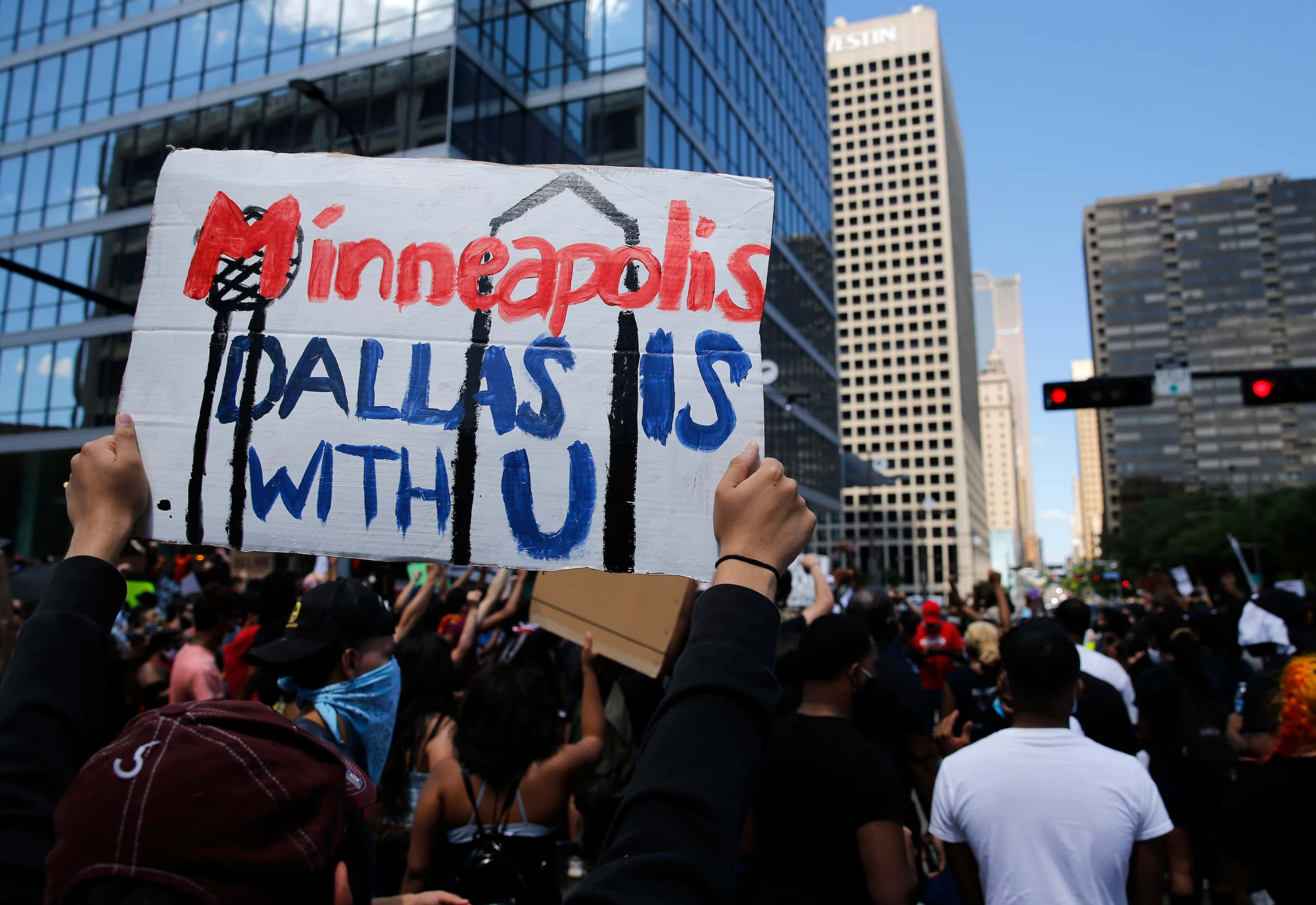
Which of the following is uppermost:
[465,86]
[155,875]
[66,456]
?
[465,86]

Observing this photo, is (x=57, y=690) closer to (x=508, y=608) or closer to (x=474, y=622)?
(x=474, y=622)

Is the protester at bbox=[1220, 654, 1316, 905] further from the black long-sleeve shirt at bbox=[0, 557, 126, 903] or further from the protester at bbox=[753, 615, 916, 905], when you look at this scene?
the black long-sleeve shirt at bbox=[0, 557, 126, 903]

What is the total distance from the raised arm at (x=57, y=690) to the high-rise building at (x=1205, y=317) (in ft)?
507

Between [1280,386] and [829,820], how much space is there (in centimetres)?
1455

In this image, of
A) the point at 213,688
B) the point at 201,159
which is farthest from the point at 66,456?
the point at 201,159

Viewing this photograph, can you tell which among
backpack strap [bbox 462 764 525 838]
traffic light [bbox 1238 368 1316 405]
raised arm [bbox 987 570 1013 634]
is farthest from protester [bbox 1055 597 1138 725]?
traffic light [bbox 1238 368 1316 405]

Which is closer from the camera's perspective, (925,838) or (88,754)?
(88,754)

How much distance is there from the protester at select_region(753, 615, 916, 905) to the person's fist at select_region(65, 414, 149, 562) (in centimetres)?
204

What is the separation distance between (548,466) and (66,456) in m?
28.9

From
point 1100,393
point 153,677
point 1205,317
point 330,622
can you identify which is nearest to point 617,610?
point 330,622

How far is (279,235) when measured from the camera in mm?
2178

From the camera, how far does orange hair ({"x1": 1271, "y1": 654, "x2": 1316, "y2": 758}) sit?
2.81 metres

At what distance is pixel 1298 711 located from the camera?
9.29ft

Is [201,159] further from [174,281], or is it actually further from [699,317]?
[699,317]
